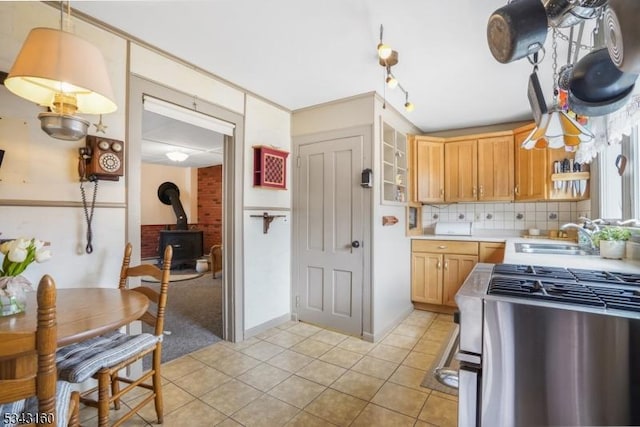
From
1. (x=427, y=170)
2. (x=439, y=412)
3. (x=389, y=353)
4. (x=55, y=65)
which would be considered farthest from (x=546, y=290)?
(x=427, y=170)

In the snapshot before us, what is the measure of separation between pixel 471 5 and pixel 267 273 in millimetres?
2674

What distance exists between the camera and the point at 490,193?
3566 millimetres

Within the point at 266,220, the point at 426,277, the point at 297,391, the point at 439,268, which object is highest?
the point at 266,220

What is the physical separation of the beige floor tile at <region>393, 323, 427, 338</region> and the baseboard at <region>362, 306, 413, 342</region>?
0.18 ft

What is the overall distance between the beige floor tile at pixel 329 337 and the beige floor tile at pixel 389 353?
361 mm

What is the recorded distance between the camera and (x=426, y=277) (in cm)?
359

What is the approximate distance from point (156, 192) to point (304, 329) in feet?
18.4

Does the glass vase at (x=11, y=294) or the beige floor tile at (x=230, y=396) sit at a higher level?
the glass vase at (x=11, y=294)

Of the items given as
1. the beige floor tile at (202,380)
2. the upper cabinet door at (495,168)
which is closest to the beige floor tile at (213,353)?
the beige floor tile at (202,380)

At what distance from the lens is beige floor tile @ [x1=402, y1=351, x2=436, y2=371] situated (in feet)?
7.65

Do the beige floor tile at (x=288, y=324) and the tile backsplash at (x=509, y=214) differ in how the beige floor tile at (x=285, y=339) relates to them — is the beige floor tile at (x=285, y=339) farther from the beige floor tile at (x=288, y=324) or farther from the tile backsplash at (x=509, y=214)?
the tile backsplash at (x=509, y=214)

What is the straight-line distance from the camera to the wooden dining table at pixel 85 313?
1048 mm

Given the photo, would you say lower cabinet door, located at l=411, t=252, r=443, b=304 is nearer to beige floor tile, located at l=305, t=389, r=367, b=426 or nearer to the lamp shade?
beige floor tile, located at l=305, t=389, r=367, b=426

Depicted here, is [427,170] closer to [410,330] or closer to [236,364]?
[410,330]
